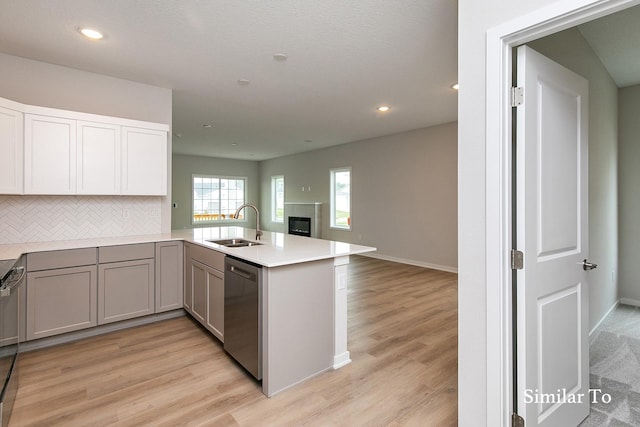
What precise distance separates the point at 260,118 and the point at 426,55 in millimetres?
3073

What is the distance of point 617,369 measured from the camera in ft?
7.83

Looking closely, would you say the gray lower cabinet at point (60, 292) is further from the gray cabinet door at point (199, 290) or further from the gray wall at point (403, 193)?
the gray wall at point (403, 193)

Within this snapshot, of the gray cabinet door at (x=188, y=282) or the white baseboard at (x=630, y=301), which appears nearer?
the gray cabinet door at (x=188, y=282)

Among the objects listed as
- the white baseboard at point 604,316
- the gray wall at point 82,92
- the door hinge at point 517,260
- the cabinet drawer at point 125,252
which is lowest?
the white baseboard at point 604,316

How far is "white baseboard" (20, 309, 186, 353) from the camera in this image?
2738mm

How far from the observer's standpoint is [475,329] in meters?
1.49

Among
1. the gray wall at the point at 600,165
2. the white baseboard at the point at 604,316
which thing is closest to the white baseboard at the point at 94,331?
the gray wall at the point at 600,165

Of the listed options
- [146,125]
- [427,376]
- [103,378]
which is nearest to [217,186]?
[146,125]

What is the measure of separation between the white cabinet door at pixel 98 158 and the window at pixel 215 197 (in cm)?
646

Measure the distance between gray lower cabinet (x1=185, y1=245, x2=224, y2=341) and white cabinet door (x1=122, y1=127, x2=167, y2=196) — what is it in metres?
0.85

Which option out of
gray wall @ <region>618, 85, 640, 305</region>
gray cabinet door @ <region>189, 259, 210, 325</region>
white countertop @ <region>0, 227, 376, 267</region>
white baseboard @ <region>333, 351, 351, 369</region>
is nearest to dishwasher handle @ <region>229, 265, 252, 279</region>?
white countertop @ <region>0, 227, 376, 267</region>

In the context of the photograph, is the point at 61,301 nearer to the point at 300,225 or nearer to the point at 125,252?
the point at 125,252

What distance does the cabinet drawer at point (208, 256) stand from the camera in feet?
8.70

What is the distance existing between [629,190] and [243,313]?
4619mm
